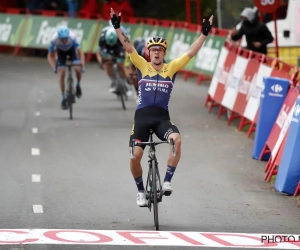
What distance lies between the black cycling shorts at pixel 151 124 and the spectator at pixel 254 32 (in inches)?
403

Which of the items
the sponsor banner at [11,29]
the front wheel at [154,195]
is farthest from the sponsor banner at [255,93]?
the sponsor banner at [11,29]

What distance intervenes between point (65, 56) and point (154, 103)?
9.97 m

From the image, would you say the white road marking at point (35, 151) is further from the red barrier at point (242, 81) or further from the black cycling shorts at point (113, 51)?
the black cycling shorts at point (113, 51)

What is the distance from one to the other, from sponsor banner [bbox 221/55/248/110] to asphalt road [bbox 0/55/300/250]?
1.66 ft

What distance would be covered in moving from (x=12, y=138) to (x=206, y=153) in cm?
370

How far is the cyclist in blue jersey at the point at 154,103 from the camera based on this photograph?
1089 centimetres

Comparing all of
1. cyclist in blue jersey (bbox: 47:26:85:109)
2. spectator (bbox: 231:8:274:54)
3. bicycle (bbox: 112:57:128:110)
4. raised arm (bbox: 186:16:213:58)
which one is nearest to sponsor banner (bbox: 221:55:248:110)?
spectator (bbox: 231:8:274:54)

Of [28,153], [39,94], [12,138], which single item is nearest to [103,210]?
[28,153]

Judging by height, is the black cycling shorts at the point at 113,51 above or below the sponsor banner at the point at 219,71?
above

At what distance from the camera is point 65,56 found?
20797mm

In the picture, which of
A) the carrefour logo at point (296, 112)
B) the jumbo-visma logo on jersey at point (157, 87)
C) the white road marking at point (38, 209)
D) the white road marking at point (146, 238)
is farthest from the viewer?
the carrefour logo at point (296, 112)

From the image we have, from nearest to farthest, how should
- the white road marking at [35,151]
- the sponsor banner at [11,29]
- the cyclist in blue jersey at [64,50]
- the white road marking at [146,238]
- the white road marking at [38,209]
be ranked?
the white road marking at [146,238]
the white road marking at [38,209]
the white road marking at [35,151]
the cyclist in blue jersey at [64,50]
the sponsor banner at [11,29]

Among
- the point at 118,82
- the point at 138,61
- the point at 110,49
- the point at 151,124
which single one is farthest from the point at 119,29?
the point at 110,49

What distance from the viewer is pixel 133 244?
9.77 metres
